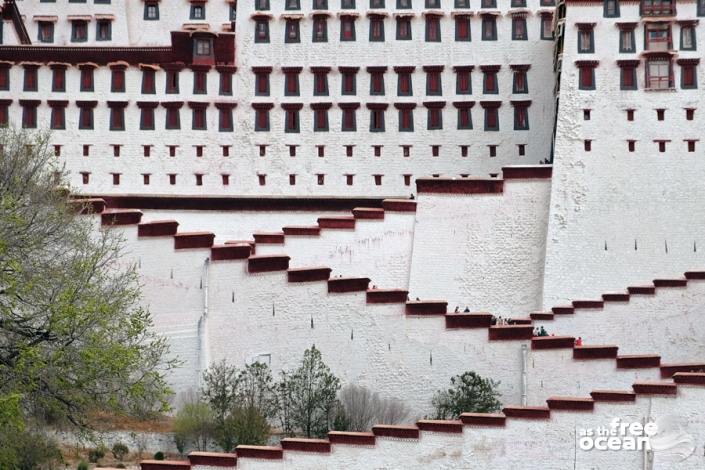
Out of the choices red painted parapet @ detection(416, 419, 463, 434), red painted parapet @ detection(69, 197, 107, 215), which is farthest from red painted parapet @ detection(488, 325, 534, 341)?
red painted parapet @ detection(69, 197, 107, 215)

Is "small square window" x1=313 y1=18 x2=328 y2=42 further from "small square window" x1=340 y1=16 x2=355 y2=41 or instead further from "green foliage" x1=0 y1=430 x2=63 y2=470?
"green foliage" x1=0 y1=430 x2=63 y2=470

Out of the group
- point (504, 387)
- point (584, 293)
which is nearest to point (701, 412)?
point (504, 387)

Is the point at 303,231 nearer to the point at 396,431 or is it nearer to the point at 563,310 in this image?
the point at 563,310

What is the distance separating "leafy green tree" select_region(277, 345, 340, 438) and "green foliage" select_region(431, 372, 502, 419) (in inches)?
122

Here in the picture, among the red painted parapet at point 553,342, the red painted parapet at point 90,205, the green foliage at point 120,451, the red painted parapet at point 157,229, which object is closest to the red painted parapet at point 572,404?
the red painted parapet at point 553,342

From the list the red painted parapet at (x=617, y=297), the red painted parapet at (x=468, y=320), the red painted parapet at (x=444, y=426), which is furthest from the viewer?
the red painted parapet at (x=617, y=297)

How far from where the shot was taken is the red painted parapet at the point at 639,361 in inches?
1982

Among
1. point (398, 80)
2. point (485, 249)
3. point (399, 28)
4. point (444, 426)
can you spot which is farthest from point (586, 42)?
point (444, 426)

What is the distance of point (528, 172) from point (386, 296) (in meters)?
11.1

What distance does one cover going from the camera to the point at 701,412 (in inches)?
1788

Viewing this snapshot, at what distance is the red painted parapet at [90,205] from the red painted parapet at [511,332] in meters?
12.8

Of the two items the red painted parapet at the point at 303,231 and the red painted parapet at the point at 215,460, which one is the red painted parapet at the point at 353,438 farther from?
the red painted parapet at the point at 303,231

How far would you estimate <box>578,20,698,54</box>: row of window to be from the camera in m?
63.1

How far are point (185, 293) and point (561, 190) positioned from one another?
48.9 feet
